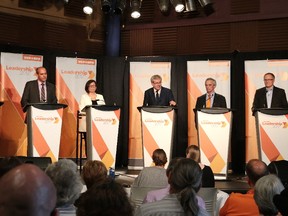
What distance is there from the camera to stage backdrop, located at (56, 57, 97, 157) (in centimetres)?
770

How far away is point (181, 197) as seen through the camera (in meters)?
2.01

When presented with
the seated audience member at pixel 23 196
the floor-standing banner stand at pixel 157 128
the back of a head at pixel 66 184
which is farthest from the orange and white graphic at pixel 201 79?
the seated audience member at pixel 23 196

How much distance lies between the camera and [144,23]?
349 inches

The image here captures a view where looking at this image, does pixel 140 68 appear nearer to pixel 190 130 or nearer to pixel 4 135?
pixel 190 130

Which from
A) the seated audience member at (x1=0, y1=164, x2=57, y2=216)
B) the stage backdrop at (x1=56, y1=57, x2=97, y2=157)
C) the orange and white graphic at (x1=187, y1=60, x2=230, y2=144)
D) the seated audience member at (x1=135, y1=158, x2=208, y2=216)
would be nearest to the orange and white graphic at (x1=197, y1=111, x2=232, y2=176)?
the orange and white graphic at (x1=187, y1=60, x2=230, y2=144)

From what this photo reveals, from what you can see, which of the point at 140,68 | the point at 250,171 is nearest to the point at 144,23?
the point at 140,68

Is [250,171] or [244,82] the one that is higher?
[244,82]

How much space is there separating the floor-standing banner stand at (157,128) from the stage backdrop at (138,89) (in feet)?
5.33

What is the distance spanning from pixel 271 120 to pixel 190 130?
2.04 m

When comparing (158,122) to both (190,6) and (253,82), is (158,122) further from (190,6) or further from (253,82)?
(190,6)

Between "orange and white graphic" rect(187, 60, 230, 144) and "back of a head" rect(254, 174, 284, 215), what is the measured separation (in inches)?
210

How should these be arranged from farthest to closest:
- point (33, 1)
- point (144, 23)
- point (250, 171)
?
point (144, 23), point (33, 1), point (250, 171)

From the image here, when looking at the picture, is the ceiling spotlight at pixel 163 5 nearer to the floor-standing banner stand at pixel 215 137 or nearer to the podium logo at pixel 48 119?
the floor-standing banner stand at pixel 215 137

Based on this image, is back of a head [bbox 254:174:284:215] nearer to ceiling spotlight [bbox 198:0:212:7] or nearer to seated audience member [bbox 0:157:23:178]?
seated audience member [bbox 0:157:23:178]
